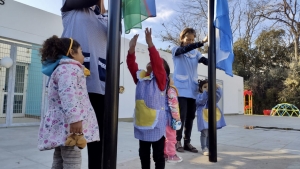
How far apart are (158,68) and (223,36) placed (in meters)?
1.19

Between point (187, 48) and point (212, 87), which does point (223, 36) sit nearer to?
point (187, 48)

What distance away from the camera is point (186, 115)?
3262 mm

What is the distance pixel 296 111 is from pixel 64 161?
19.2 meters

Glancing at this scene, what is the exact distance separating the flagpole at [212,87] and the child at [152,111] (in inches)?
30.2

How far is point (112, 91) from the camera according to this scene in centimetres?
143

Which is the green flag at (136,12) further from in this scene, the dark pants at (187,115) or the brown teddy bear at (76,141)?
the dark pants at (187,115)

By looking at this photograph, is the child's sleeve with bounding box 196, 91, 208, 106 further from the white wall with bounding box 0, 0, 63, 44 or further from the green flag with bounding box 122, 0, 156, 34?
the white wall with bounding box 0, 0, 63, 44

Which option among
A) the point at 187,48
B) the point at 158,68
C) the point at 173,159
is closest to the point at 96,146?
the point at 158,68

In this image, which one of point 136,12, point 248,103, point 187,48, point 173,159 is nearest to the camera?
point 136,12

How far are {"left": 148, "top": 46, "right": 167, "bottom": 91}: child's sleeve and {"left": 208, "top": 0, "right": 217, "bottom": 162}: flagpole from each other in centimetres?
80

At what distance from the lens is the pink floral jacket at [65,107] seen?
137 cm

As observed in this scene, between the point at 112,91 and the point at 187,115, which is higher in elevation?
the point at 112,91

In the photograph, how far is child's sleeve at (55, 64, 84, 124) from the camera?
1.35m

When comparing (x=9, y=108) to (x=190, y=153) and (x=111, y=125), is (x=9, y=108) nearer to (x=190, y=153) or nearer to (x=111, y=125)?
(x=190, y=153)
